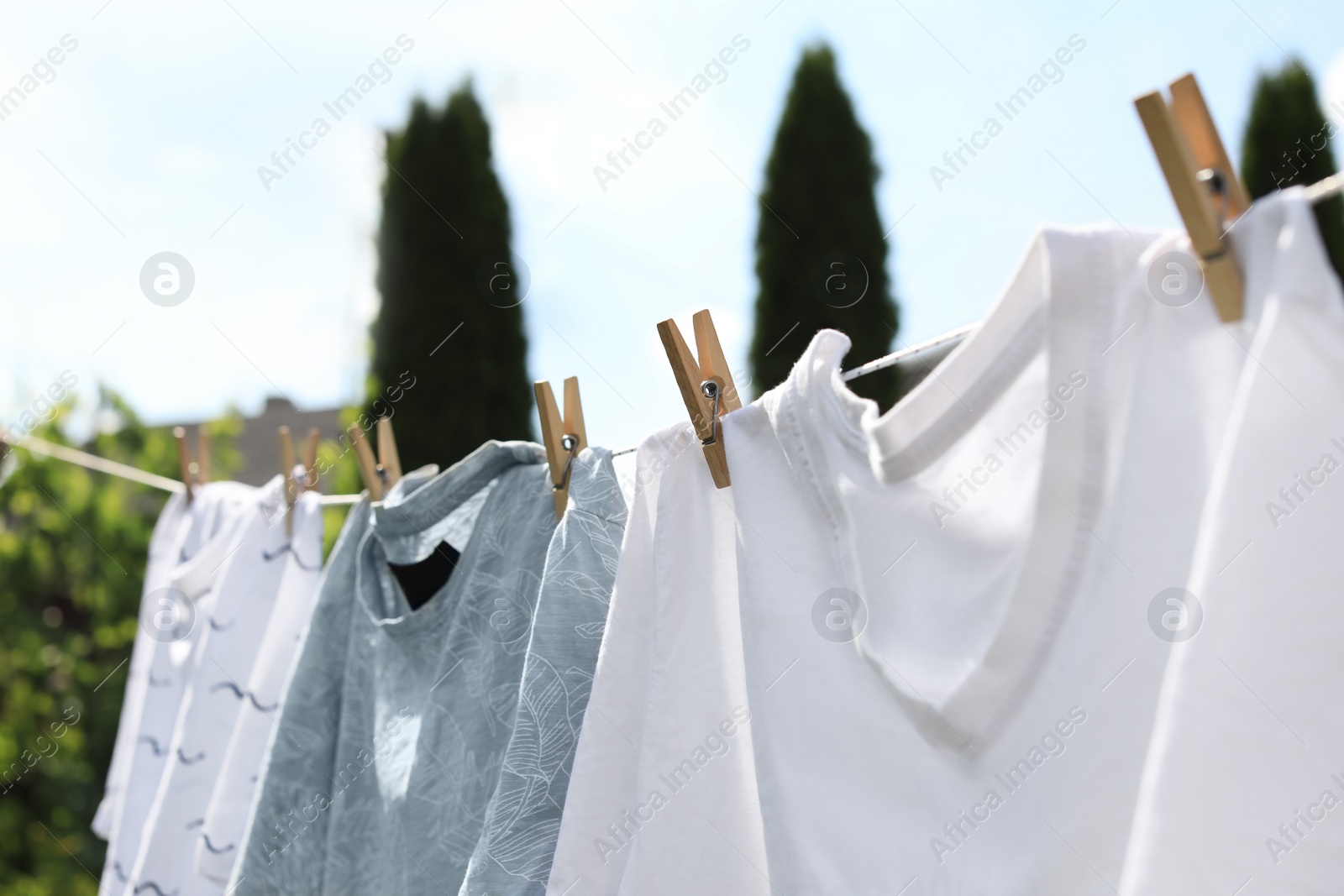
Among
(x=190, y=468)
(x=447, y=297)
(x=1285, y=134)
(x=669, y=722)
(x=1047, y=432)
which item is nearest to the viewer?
(x=1047, y=432)

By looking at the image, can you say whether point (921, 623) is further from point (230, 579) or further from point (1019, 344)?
point (230, 579)

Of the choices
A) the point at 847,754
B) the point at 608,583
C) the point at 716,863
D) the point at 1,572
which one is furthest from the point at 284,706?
the point at 1,572

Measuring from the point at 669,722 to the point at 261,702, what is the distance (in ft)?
2.27

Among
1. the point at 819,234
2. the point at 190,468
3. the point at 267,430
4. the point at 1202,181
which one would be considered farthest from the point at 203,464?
the point at 267,430

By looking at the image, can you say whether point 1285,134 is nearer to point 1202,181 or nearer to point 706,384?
point 706,384

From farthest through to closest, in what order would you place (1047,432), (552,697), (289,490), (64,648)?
1. (64,648)
2. (289,490)
3. (552,697)
4. (1047,432)

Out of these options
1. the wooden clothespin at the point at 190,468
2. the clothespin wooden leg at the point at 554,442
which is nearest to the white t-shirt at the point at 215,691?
the wooden clothespin at the point at 190,468

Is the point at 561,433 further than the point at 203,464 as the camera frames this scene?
No

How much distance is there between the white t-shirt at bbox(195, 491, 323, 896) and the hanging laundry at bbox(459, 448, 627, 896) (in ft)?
1.34

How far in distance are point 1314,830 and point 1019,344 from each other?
0.97ft

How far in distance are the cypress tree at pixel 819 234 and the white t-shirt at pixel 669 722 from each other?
2.76 metres

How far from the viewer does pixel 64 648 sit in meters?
3.26

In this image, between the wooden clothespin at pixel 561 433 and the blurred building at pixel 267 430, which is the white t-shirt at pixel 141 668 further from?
the blurred building at pixel 267 430

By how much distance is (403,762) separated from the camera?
43.1 inches
